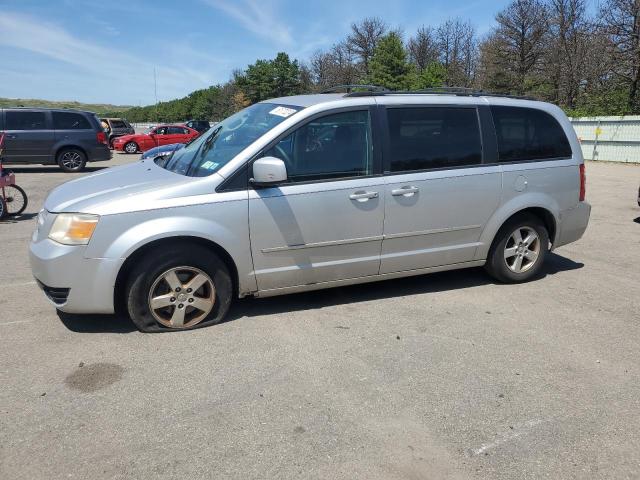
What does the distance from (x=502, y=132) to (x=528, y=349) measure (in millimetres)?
2255

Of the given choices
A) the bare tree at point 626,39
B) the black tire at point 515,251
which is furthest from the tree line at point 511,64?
the black tire at point 515,251

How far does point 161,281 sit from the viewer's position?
13.5ft

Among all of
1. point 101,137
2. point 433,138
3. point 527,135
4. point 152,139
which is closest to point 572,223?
point 527,135

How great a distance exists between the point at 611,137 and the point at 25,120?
→ 71.7 ft

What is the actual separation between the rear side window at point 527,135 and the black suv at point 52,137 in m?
14.9

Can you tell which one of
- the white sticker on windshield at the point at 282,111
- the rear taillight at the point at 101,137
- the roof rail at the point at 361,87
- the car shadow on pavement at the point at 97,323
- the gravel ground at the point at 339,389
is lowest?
the gravel ground at the point at 339,389

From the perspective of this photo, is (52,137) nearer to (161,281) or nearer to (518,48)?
(161,281)

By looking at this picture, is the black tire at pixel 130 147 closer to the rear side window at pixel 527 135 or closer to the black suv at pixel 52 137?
the black suv at pixel 52 137

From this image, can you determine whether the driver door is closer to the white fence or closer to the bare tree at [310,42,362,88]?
the white fence

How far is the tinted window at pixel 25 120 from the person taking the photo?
16094 millimetres

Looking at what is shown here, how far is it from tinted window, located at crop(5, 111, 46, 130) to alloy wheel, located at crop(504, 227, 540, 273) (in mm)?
15550

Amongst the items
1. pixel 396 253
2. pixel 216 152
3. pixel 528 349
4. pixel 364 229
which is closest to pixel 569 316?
pixel 528 349

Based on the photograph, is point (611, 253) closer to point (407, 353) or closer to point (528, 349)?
point (528, 349)

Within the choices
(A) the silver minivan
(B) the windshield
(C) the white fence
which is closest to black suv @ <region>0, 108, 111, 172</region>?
(A) the silver minivan
